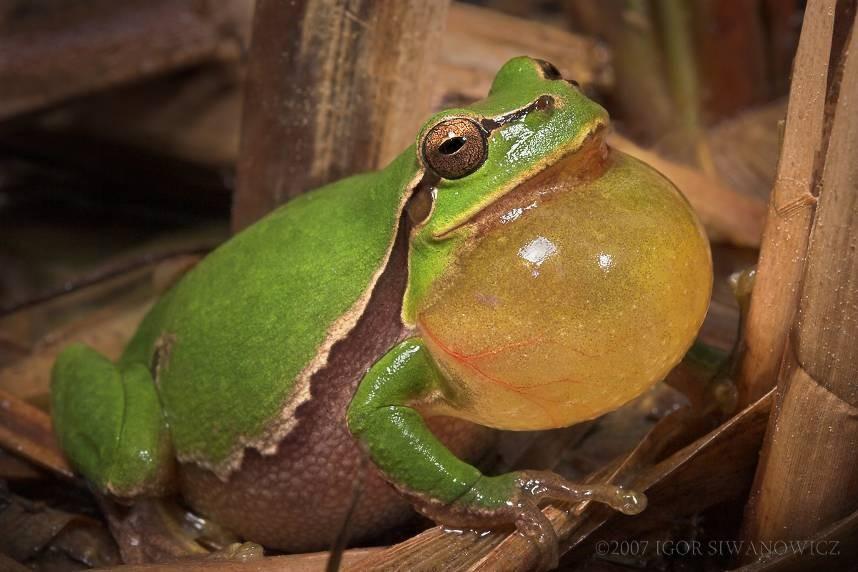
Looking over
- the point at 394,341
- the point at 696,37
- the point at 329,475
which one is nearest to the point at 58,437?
the point at 329,475

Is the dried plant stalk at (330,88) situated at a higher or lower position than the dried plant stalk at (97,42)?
higher

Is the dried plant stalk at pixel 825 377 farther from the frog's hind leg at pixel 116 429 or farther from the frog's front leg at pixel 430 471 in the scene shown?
the frog's hind leg at pixel 116 429

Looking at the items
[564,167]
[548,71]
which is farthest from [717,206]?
[564,167]

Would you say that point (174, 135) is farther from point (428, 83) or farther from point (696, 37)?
point (696, 37)

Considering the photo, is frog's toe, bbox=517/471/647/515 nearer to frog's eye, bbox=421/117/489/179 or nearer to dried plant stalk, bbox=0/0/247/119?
frog's eye, bbox=421/117/489/179

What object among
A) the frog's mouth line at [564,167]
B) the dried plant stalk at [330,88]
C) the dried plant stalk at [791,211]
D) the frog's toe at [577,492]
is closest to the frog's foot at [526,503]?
the frog's toe at [577,492]

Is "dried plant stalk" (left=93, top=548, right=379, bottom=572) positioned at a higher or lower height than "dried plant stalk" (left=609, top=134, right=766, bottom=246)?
lower

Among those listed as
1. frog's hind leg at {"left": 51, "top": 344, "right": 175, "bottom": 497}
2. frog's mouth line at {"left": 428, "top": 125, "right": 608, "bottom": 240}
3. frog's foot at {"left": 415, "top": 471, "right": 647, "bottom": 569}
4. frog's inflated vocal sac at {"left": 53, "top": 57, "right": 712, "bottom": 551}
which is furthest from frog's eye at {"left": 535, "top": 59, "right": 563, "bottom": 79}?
frog's hind leg at {"left": 51, "top": 344, "right": 175, "bottom": 497}

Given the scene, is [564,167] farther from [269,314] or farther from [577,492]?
[269,314]
